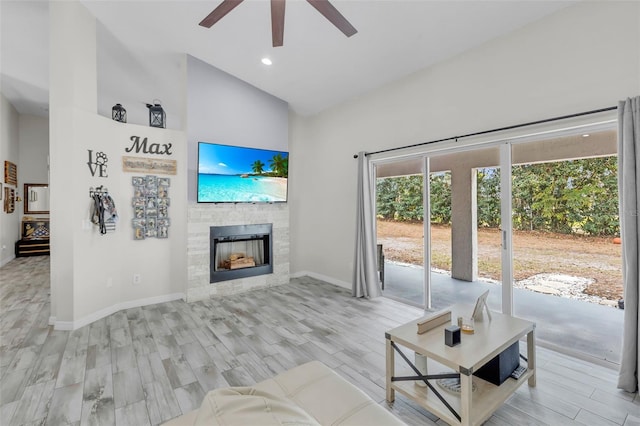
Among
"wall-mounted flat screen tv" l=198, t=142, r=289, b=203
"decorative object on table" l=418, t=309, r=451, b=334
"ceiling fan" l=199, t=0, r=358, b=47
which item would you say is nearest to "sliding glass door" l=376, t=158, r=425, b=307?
"wall-mounted flat screen tv" l=198, t=142, r=289, b=203

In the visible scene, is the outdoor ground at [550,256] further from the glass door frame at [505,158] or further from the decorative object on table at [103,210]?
the decorative object on table at [103,210]

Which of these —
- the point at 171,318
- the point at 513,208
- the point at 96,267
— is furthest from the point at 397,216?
the point at 96,267

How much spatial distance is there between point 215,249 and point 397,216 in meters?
2.75

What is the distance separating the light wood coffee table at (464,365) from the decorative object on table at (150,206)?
347 cm

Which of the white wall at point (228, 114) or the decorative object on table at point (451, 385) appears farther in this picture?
the white wall at point (228, 114)

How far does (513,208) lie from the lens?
303 cm

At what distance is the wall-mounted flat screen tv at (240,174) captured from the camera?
161 inches

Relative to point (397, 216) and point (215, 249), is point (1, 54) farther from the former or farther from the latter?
point (397, 216)

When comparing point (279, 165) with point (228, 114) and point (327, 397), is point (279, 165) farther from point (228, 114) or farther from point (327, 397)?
point (327, 397)

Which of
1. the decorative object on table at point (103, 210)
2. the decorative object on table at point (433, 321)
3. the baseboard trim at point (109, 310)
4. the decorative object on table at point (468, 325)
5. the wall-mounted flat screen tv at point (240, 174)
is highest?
the wall-mounted flat screen tv at point (240, 174)

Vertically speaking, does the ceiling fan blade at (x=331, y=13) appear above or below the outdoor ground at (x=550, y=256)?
above

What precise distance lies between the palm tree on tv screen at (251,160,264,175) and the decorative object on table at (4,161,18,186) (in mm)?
5873

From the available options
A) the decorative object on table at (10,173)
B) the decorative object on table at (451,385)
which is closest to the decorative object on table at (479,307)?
the decorative object on table at (451,385)

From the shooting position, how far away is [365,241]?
13.9 ft
